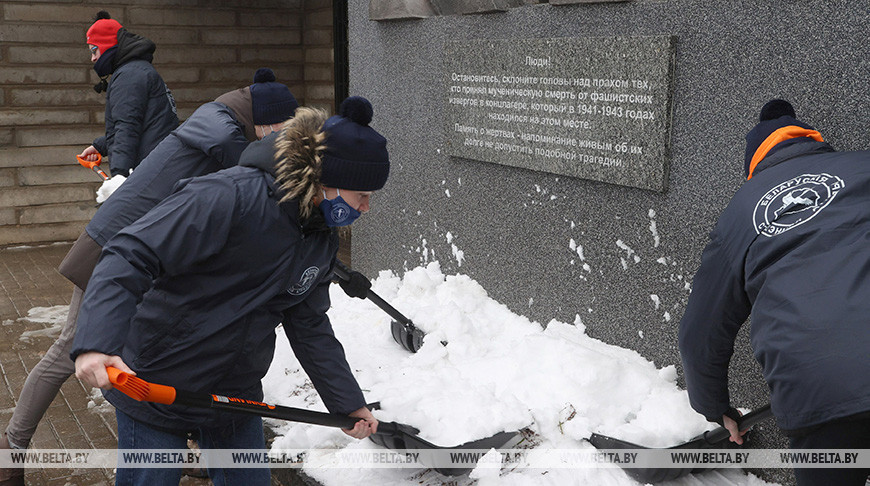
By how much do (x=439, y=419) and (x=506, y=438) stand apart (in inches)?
11.2

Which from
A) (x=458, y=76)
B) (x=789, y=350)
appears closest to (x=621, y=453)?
(x=789, y=350)

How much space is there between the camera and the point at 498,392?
3646mm

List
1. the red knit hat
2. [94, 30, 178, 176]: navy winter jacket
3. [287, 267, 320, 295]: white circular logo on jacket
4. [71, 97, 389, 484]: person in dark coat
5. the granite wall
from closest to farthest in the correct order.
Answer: [71, 97, 389, 484]: person in dark coat
[287, 267, 320, 295]: white circular logo on jacket
the granite wall
[94, 30, 178, 176]: navy winter jacket
the red knit hat

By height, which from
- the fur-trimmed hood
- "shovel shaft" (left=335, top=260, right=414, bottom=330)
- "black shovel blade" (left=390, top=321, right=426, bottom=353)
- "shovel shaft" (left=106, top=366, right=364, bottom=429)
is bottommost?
"black shovel blade" (left=390, top=321, right=426, bottom=353)

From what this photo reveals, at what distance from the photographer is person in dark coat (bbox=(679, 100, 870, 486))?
1.82 m

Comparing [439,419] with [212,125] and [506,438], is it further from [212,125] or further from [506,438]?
[212,125]

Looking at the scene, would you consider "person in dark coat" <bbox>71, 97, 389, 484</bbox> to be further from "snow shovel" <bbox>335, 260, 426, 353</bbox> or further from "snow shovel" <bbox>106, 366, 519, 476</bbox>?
"snow shovel" <bbox>335, 260, 426, 353</bbox>

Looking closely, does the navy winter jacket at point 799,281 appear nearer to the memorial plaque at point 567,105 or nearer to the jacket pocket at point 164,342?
the memorial plaque at point 567,105

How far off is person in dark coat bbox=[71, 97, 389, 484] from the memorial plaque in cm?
153

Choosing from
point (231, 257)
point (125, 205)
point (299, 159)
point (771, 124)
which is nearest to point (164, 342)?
point (231, 257)

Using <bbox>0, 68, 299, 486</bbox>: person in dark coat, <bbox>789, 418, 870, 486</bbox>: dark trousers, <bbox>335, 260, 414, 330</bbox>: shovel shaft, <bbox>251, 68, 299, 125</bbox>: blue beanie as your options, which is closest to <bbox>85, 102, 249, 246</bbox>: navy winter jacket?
<bbox>0, 68, 299, 486</bbox>: person in dark coat

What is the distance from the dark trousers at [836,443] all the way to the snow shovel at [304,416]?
1340 mm

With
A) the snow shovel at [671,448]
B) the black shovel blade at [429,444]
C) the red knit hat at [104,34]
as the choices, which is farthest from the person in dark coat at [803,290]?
the red knit hat at [104,34]

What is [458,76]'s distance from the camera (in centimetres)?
478
